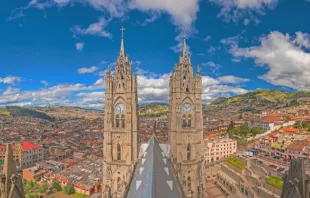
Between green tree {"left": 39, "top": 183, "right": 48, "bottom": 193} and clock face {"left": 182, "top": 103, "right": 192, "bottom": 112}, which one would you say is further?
green tree {"left": 39, "top": 183, "right": 48, "bottom": 193}

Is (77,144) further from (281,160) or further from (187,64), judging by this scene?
(187,64)

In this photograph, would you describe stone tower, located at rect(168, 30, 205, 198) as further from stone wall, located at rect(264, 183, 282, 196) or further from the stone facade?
the stone facade

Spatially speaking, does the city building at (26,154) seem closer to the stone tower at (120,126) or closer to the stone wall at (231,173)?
the stone wall at (231,173)

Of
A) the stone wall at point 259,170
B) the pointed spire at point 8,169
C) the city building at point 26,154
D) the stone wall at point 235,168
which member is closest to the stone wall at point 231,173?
the stone wall at point 235,168

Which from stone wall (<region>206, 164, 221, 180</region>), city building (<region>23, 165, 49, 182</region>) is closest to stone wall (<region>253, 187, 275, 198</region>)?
stone wall (<region>206, 164, 221, 180</region>)

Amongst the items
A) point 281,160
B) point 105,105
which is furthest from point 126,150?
point 281,160

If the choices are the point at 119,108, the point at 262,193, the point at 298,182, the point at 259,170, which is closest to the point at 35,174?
the point at 119,108

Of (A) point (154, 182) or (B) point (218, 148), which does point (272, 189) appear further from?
(A) point (154, 182)

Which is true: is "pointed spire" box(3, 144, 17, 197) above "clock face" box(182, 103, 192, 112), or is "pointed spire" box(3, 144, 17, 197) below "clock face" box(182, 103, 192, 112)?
below
